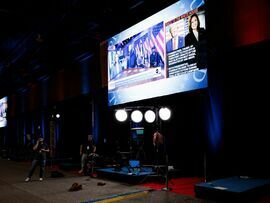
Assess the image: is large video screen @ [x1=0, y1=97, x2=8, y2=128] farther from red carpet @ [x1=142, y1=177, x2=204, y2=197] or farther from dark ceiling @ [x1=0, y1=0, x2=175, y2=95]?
red carpet @ [x1=142, y1=177, x2=204, y2=197]

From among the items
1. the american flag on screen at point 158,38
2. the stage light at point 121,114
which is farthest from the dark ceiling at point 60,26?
the stage light at point 121,114

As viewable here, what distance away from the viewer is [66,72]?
1533 centimetres

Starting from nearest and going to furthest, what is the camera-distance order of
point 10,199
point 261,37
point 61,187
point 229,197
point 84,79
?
point 229,197
point 261,37
point 10,199
point 61,187
point 84,79

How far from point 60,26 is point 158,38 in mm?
4107

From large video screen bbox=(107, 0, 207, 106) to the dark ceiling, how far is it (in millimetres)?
737

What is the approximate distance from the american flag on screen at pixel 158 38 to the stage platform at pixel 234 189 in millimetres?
3499

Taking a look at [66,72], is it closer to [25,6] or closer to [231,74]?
[25,6]

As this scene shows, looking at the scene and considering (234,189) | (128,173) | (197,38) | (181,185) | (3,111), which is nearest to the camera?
(234,189)

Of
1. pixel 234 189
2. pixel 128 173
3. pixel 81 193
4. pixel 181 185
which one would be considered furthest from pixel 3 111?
pixel 234 189

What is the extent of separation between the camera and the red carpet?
704cm

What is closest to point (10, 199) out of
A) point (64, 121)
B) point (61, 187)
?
point (61, 187)

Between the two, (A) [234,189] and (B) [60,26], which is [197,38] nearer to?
(A) [234,189]

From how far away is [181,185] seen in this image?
7836 millimetres

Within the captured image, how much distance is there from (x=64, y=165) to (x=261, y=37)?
30.6 ft
